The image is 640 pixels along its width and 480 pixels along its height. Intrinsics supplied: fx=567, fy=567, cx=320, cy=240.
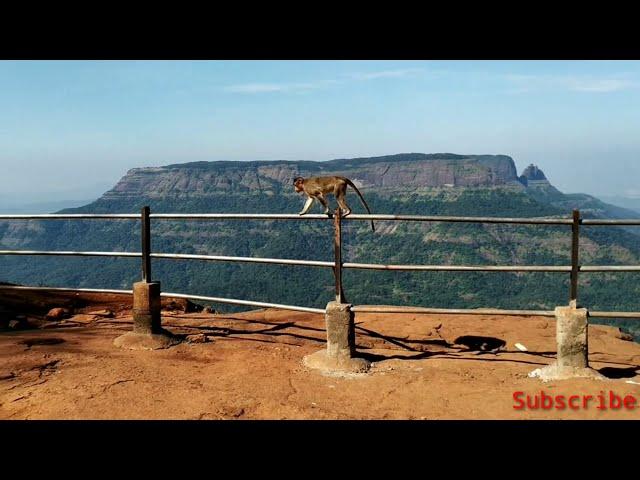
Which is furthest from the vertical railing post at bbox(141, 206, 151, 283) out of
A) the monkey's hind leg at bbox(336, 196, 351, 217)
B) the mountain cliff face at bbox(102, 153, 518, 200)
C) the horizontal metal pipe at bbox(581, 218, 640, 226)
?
the mountain cliff face at bbox(102, 153, 518, 200)

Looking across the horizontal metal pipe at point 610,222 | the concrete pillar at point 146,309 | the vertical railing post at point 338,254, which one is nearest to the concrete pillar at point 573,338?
the horizontal metal pipe at point 610,222

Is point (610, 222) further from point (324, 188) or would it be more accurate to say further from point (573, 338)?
point (324, 188)

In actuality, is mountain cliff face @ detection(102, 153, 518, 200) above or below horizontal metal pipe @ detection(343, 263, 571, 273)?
above

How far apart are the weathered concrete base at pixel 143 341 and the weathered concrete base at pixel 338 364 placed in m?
1.57

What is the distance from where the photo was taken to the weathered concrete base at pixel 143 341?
229 inches

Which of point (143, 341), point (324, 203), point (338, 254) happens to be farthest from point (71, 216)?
point (338, 254)

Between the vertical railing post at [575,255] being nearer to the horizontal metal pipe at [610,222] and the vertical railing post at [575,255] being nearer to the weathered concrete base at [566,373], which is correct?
the horizontal metal pipe at [610,222]

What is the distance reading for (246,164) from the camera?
94250 mm

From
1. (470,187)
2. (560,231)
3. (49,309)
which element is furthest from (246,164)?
(49,309)

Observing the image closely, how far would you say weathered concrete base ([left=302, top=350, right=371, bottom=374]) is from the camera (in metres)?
5.22

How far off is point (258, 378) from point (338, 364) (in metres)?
0.78

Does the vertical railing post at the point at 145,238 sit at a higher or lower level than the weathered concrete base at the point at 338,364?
higher

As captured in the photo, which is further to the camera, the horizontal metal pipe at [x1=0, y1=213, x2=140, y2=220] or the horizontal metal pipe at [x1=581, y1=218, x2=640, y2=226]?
the horizontal metal pipe at [x1=0, y1=213, x2=140, y2=220]

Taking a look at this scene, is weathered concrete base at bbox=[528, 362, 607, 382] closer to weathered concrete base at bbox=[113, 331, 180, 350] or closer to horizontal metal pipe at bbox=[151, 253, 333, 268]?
horizontal metal pipe at bbox=[151, 253, 333, 268]
